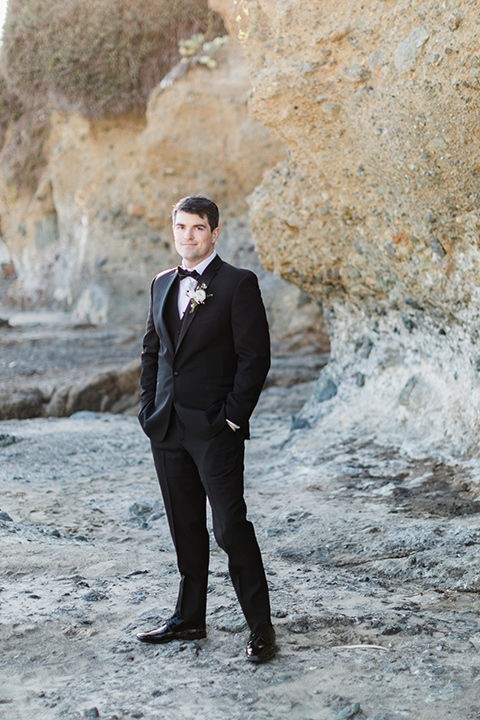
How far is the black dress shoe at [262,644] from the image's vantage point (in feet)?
8.20

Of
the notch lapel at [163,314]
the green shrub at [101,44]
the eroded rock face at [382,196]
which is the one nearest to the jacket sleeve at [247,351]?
the notch lapel at [163,314]

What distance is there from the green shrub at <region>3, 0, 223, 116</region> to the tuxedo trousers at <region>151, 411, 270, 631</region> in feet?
45.1

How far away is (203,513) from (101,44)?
14709 mm

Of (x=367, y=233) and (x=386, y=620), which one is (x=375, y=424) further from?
(x=386, y=620)

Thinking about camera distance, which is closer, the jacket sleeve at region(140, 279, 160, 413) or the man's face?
the man's face

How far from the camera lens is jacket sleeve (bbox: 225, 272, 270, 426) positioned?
2551mm

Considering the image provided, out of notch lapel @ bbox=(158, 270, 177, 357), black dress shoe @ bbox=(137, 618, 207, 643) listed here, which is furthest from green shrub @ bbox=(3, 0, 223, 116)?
black dress shoe @ bbox=(137, 618, 207, 643)

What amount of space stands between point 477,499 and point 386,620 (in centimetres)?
163

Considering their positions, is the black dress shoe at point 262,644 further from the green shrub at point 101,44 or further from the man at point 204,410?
the green shrub at point 101,44

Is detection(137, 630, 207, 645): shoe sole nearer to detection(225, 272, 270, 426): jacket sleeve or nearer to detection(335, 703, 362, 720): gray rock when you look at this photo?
detection(335, 703, 362, 720): gray rock

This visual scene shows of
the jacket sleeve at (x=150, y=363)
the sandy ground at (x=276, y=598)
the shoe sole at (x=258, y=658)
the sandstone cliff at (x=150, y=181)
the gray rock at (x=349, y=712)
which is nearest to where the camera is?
the gray rock at (x=349, y=712)

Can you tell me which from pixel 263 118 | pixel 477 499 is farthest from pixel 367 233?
pixel 477 499

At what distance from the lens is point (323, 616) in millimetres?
2869

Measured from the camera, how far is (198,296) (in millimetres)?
2637
